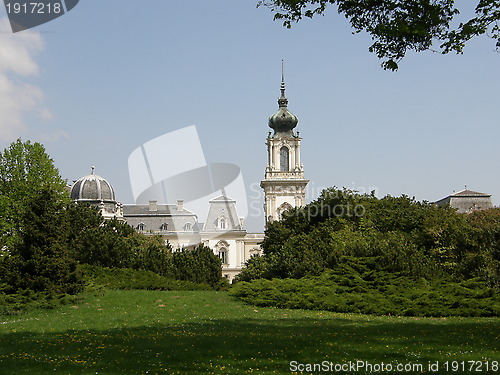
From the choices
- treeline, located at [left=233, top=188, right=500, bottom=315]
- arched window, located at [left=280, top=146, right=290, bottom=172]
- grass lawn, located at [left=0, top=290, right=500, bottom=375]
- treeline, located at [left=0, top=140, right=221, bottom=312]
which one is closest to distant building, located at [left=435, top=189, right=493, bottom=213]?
arched window, located at [left=280, top=146, right=290, bottom=172]

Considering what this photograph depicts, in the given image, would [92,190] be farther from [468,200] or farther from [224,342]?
[224,342]

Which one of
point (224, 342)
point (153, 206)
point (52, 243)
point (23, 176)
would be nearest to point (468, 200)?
point (153, 206)

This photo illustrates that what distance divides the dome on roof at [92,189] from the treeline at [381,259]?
53.9m

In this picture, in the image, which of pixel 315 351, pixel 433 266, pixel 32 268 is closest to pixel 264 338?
pixel 315 351

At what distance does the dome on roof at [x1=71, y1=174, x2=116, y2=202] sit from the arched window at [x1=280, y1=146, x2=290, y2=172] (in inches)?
1211

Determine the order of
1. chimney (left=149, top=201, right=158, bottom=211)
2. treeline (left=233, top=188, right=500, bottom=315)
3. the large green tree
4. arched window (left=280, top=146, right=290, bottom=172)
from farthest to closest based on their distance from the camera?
chimney (left=149, top=201, right=158, bottom=211)
arched window (left=280, top=146, right=290, bottom=172)
the large green tree
treeline (left=233, top=188, right=500, bottom=315)

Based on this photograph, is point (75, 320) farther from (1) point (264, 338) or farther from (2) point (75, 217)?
(2) point (75, 217)

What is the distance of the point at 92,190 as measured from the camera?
3740 inches

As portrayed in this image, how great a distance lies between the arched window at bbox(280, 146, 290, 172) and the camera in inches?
4370

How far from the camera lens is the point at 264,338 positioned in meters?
15.1

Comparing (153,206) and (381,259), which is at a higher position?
(153,206)

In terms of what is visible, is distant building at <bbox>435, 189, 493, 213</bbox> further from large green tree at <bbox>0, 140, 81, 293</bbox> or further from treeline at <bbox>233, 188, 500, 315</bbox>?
large green tree at <bbox>0, 140, 81, 293</bbox>

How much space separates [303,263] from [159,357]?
20841 millimetres

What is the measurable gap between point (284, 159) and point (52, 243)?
86.0 meters
